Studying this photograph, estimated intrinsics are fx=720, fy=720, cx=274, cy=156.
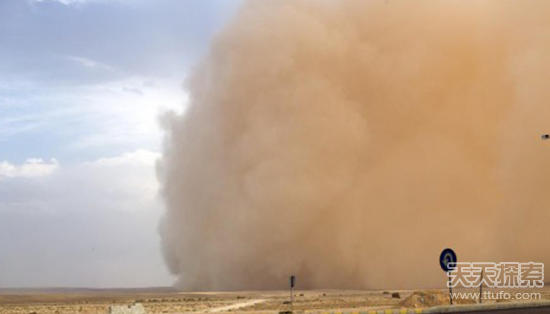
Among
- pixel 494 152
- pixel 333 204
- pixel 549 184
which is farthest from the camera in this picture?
pixel 494 152

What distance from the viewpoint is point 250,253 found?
61.0 metres

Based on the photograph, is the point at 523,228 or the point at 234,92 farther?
the point at 234,92

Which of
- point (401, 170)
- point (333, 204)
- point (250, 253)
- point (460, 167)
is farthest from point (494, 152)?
point (250, 253)

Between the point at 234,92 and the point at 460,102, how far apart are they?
20.5 metres

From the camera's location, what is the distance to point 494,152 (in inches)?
2515

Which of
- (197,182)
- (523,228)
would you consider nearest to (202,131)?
(197,182)

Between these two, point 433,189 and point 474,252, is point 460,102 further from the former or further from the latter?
point 474,252

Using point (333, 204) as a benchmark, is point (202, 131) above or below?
above

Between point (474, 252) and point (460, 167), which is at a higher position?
point (460, 167)

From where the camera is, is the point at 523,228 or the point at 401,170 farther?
the point at 401,170

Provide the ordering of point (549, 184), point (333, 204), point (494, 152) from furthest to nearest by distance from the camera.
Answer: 1. point (494, 152)
2. point (333, 204)
3. point (549, 184)

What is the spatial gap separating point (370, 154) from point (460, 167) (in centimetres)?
784

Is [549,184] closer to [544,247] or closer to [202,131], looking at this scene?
[544,247]

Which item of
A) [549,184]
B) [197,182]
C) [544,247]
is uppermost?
[197,182]
